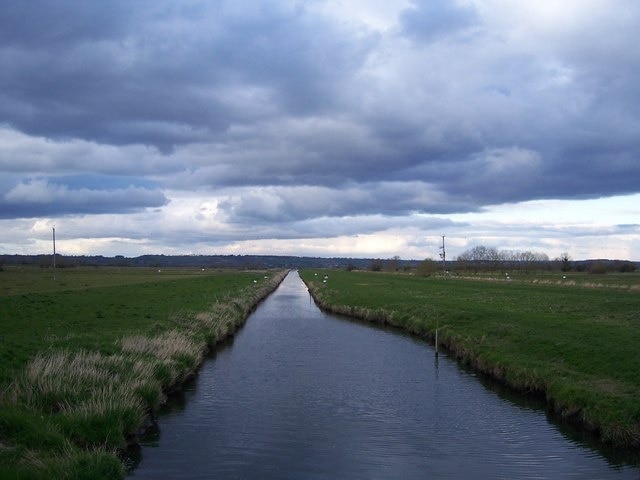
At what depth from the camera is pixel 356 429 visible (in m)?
17.4

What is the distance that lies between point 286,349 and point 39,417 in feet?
62.3

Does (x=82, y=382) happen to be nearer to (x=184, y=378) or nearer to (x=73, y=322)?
(x=184, y=378)

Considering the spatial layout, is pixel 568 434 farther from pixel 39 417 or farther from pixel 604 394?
pixel 39 417

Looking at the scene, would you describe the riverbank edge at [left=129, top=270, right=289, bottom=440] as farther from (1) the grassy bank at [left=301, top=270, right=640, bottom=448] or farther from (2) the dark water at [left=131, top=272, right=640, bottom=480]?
(1) the grassy bank at [left=301, top=270, right=640, bottom=448]

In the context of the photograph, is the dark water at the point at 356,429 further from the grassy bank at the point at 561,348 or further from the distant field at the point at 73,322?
the distant field at the point at 73,322

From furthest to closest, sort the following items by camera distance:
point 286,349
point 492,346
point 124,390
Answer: point 286,349 < point 492,346 < point 124,390

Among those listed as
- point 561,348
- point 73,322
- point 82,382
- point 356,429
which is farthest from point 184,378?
point 561,348

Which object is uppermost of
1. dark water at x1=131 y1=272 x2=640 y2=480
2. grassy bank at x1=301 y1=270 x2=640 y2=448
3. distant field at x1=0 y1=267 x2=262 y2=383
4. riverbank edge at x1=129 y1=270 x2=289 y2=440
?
distant field at x1=0 y1=267 x2=262 y2=383

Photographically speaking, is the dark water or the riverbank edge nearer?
the dark water

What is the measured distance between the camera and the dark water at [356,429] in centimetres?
1419

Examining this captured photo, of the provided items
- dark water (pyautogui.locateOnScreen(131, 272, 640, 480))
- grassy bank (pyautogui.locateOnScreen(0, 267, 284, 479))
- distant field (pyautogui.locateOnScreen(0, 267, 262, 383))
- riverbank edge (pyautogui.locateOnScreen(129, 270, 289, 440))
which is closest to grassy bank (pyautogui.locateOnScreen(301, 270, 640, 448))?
dark water (pyautogui.locateOnScreen(131, 272, 640, 480))

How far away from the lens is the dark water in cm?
1419

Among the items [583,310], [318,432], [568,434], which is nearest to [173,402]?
[318,432]

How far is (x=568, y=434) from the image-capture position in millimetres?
16922
